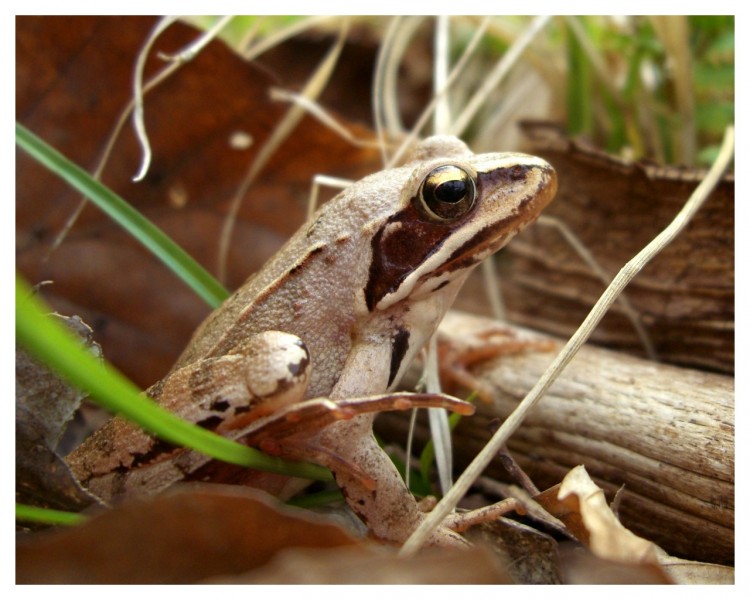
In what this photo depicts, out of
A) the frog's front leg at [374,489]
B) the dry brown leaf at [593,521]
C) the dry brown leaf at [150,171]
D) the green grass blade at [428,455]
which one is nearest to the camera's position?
the dry brown leaf at [593,521]

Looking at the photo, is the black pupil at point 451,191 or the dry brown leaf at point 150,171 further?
the dry brown leaf at point 150,171

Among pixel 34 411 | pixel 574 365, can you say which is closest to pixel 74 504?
pixel 34 411

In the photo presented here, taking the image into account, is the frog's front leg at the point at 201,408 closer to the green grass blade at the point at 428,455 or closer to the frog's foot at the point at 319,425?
the frog's foot at the point at 319,425

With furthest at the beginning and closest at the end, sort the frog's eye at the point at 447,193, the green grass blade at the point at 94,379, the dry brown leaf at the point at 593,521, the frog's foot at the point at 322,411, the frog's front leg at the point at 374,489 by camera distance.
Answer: the frog's eye at the point at 447,193
the frog's front leg at the point at 374,489
the frog's foot at the point at 322,411
the dry brown leaf at the point at 593,521
the green grass blade at the point at 94,379

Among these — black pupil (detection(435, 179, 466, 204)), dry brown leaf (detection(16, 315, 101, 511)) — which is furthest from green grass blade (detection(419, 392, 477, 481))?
dry brown leaf (detection(16, 315, 101, 511))

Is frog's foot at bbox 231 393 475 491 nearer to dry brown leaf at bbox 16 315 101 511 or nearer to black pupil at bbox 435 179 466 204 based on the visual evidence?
dry brown leaf at bbox 16 315 101 511

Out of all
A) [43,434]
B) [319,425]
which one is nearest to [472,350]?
[319,425]

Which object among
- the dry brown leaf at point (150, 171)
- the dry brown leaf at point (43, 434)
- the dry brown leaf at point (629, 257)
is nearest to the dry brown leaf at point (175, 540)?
the dry brown leaf at point (43, 434)
